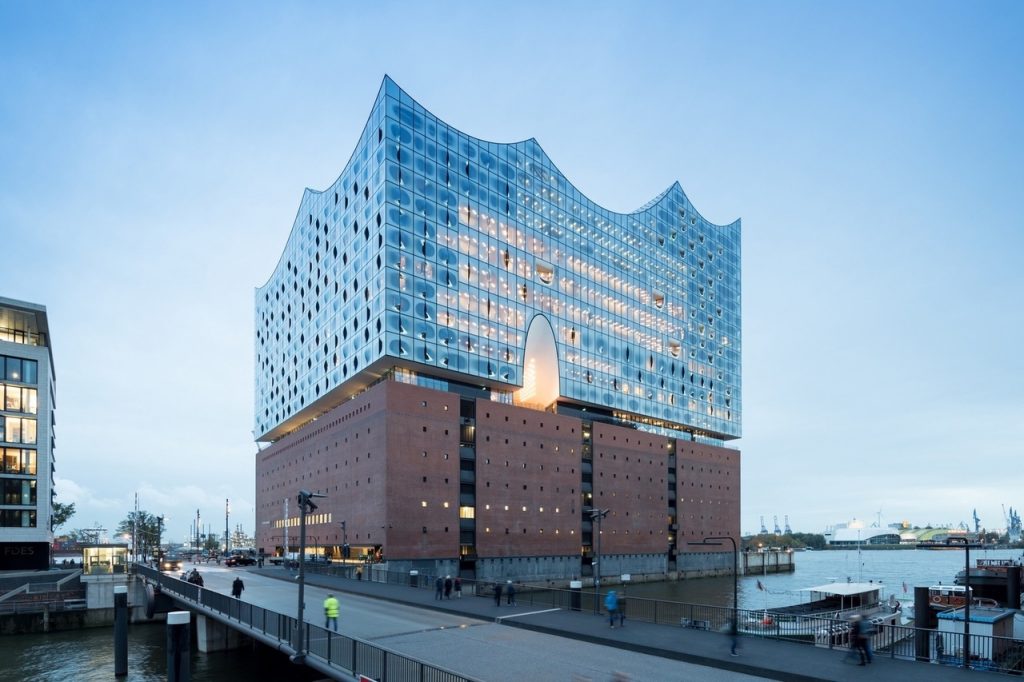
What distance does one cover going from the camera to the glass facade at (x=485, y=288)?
75.2m

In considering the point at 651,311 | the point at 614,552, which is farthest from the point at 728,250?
the point at 614,552

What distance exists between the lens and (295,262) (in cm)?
10481

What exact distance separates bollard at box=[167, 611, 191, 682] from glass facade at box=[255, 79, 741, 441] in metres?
44.6

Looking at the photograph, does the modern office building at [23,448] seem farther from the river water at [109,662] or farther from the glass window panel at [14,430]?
the river water at [109,662]

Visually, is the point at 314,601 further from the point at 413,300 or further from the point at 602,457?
the point at 602,457

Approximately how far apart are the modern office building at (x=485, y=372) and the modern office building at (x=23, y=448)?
27845 millimetres

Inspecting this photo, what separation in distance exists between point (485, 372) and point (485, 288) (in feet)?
32.3

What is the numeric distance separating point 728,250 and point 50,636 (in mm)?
111945

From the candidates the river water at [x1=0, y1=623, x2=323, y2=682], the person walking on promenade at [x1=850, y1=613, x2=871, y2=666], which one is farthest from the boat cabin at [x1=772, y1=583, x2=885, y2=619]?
the river water at [x1=0, y1=623, x2=323, y2=682]

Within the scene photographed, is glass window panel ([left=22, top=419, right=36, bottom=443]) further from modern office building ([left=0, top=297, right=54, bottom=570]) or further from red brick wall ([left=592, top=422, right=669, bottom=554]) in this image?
red brick wall ([left=592, top=422, right=669, bottom=554])

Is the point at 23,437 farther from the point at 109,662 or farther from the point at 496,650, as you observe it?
the point at 496,650

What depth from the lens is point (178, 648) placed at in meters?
27.4

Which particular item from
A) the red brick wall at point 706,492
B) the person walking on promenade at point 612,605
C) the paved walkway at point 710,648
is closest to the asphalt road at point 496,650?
the paved walkway at point 710,648

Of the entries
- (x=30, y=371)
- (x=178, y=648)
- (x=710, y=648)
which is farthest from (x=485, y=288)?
(x=710, y=648)
